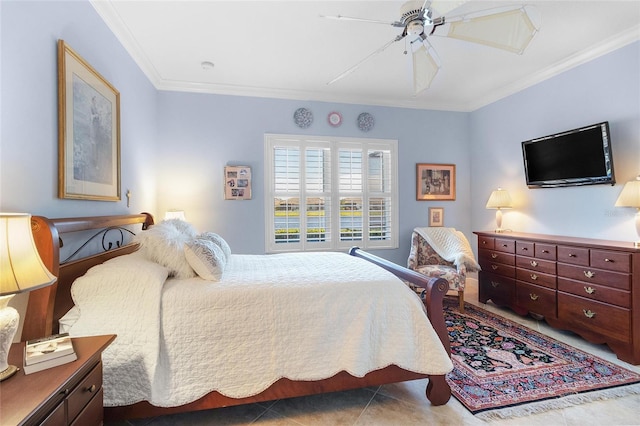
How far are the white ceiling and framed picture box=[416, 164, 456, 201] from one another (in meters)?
1.02

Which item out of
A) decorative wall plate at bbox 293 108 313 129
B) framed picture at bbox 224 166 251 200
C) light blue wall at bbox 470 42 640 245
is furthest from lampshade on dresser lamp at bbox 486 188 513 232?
framed picture at bbox 224 166 251 200

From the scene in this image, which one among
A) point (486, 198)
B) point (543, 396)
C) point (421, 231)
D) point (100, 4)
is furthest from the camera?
point (486, 198)

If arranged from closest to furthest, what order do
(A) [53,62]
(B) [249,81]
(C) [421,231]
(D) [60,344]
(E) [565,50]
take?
(D) [60,344] < (A) [53,62] < (E) [565,50] < (B) [249,81] < (C) [421,231]

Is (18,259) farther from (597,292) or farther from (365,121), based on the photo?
(365,121)

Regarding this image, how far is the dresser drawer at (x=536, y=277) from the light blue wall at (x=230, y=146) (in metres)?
1.52

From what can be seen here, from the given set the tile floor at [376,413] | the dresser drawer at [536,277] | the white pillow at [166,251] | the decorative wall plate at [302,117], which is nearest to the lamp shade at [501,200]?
the dresser drawer at [536,277]

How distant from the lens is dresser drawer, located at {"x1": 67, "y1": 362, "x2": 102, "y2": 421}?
1077 mm

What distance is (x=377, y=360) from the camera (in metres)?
1.81

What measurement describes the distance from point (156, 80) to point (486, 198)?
4.63 meters

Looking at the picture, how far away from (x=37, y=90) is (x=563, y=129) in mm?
4523

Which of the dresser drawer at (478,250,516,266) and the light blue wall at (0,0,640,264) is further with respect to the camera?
the dresser drawer at (478,250,516,266)

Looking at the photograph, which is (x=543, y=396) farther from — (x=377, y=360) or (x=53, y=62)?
(x=53, y=62)

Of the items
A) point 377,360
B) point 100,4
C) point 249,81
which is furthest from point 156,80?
point 377,360

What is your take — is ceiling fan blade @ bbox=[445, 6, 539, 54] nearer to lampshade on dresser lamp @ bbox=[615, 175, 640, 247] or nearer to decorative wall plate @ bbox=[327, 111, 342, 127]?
lampshade on dresser lamp @ bbox=[615, 175, 640, 247]
